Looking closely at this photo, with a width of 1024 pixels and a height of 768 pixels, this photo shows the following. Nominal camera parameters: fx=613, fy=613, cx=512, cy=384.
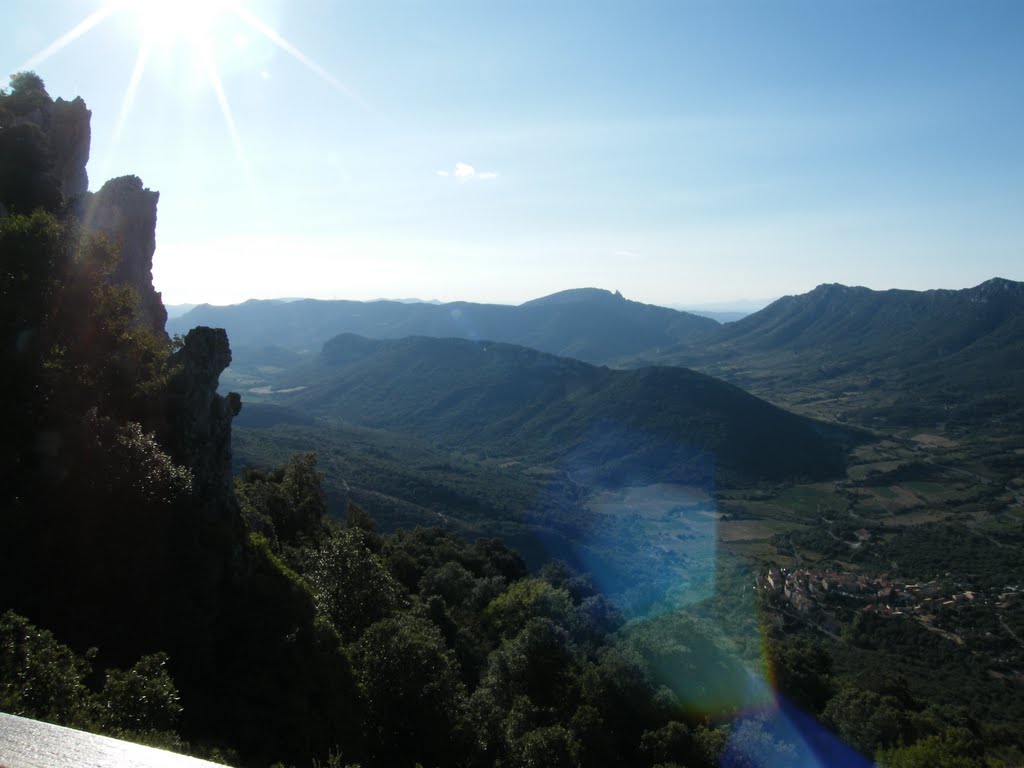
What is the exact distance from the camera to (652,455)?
140750mm

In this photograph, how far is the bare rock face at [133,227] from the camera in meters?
29.7

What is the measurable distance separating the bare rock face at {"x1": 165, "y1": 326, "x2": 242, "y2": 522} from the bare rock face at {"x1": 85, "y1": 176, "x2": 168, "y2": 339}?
10616 mm

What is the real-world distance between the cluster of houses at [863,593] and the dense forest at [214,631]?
1622 inches

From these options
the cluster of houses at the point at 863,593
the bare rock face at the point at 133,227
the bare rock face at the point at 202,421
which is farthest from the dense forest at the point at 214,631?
the cluster of houses at the point at 863,593

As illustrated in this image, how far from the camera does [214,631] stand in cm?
1534

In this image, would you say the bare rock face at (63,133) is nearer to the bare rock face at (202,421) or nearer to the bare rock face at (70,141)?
the bare rock face at (70,141)

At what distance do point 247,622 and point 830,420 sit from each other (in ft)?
593

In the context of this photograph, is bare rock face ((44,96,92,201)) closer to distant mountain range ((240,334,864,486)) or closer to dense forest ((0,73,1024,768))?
dense forest ((0,73,1024,768))

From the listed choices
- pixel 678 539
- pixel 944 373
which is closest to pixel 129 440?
pixel 678 539

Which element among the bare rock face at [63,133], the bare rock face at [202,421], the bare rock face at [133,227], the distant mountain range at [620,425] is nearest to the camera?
the bare rock face at [202,421]

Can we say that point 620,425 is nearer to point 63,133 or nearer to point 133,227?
point 133,227

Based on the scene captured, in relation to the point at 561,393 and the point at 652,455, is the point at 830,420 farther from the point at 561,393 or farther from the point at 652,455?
the point at 561,393

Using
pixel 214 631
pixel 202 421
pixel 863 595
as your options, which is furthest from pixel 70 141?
pixel 863 595

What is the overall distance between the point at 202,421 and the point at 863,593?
7472cm
